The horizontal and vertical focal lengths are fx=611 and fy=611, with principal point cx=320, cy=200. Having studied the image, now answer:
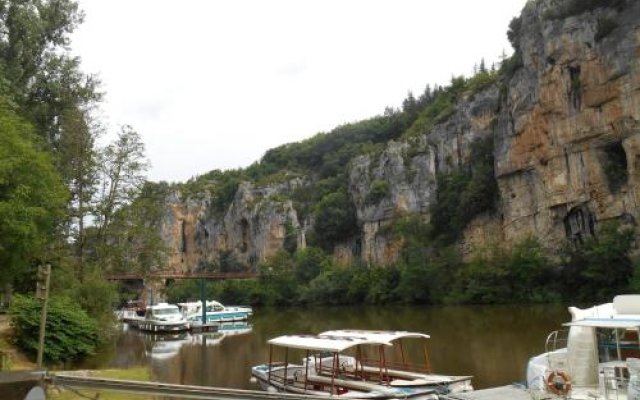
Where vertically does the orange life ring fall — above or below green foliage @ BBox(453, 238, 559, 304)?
below

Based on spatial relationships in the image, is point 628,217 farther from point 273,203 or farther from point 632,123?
point 273,203

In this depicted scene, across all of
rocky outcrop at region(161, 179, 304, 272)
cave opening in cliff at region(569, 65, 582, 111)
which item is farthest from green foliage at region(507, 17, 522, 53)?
rocky outcrop at region(161, 179, 304, 272)

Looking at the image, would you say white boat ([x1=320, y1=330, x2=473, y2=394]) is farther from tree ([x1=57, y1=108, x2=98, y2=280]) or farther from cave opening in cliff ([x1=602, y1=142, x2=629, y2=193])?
cave opening in cliff ([x1=602, y1=142, x2=629, y2=193])

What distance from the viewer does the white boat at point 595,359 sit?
38.7 ft

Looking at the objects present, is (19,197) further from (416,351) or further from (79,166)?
(416,351)

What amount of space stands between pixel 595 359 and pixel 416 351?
48.6 ft

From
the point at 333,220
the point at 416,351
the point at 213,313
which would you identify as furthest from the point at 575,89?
the point at 333,220

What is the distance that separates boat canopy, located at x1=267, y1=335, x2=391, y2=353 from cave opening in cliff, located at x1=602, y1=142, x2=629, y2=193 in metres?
43.7

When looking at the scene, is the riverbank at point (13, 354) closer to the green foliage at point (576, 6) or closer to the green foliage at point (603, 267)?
the green foliage at point (603, 267)

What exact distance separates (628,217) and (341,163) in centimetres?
A: 7093

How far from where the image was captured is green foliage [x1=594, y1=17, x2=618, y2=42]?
53644 mm

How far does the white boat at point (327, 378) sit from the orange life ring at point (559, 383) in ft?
12.5

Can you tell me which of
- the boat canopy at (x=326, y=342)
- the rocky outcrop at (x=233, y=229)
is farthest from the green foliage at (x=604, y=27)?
the rocky outcrop at (x=233, y=229)

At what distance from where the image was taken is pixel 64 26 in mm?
31328
